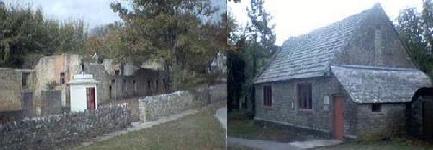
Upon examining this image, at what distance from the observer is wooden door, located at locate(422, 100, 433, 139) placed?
A: 3.42m

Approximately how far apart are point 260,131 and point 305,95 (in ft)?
1.32

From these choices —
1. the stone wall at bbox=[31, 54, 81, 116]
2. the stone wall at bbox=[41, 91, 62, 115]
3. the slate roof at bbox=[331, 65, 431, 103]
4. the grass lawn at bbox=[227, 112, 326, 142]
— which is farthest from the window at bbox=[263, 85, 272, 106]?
the stone wall at bbox=[41, 91, 62, 115]

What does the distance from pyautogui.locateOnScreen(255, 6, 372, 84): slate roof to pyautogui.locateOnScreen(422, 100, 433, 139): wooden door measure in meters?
0.63

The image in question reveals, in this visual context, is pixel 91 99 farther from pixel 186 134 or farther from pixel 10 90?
pixel 186 134

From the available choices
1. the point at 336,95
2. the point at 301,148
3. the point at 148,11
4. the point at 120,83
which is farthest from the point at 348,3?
the point at 120,83

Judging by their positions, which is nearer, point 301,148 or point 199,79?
point 301,148

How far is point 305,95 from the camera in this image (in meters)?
3.63

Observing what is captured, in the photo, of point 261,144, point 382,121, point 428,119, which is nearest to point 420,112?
point 428,119

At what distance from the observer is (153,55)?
372 centimetres

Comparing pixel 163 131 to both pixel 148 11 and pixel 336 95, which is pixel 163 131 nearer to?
pixel 148 11

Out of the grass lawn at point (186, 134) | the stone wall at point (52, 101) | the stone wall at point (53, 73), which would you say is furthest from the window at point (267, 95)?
the stone wall at point (52, 101)

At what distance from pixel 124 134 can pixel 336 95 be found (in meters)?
1.40

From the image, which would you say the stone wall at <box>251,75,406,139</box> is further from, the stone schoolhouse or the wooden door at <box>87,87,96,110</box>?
the wooden door at <box>87,87,96,110</box>

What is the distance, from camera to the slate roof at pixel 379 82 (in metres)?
3.41
